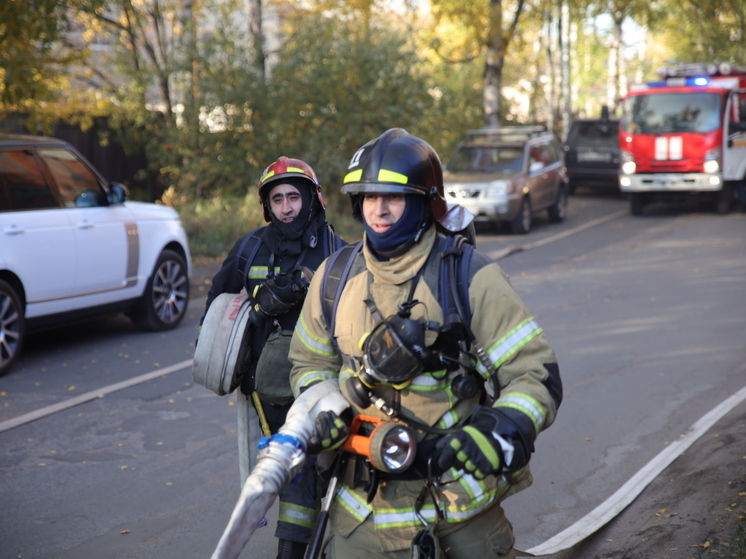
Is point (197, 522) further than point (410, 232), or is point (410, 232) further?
point (197, 522)

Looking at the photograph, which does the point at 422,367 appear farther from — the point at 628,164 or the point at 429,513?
the point at 628,164

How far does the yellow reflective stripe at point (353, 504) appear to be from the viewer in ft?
8.48

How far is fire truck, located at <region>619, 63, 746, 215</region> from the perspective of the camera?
18.3 metres

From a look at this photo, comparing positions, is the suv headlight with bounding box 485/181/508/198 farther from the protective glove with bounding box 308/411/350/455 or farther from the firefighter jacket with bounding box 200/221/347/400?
the protective glove with bounding box 308/411/350/455

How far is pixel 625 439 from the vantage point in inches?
225

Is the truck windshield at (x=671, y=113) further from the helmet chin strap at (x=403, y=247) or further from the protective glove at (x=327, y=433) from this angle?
the protective glove at (x=327, y=433)

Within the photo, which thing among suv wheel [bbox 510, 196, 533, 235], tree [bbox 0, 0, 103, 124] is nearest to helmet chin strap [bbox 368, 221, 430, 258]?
tree [bbox 0, 0, 103, 124]

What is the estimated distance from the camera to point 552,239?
625 inches

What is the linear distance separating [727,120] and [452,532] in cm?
1782

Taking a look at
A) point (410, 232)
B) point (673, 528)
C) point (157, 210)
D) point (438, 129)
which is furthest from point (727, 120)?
point (410, 232)

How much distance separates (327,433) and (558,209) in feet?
54.5

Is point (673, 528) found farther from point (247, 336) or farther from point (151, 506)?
point (151, 506)

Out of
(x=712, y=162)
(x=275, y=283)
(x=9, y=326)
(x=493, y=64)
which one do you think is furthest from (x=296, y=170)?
(x=493, y=64)

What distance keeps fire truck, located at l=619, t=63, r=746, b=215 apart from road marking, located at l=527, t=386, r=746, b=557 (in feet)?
42.6
